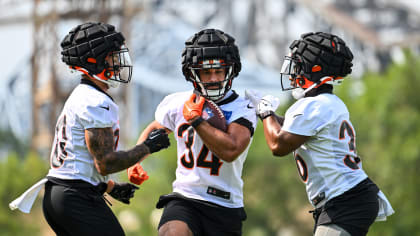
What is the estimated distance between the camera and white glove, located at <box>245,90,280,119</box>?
6.09 m

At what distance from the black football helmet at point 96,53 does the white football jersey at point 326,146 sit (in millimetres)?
1646

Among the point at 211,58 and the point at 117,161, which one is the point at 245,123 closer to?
the point at 211,58

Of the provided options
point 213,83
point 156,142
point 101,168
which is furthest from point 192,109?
point 101,168

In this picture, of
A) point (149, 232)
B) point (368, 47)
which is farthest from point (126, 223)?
point (368, 47)

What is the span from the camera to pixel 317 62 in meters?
6.15

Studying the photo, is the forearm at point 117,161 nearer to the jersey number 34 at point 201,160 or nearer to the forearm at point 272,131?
the jersey number 34 at point 201,160

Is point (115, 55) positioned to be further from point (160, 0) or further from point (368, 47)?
point (160, 0)

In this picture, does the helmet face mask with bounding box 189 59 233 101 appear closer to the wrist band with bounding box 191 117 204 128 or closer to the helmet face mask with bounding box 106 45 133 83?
the wrist band with bounding box 191 117 204 128

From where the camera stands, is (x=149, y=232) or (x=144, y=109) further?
(x=144, y=109)

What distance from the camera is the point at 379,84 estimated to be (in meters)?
34.8

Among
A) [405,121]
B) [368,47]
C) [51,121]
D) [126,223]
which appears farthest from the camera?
[368,47]

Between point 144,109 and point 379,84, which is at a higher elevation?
point 379,84

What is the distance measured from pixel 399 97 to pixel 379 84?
203 inches

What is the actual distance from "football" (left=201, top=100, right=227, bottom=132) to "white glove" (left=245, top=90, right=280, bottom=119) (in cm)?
37
